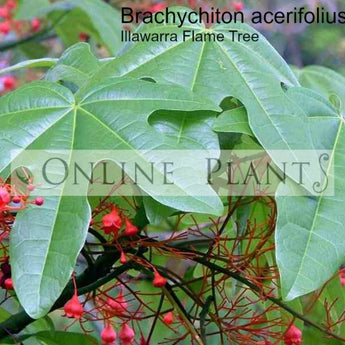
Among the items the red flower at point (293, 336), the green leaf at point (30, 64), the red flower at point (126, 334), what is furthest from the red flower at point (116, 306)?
the green leaf at point (30, 64)

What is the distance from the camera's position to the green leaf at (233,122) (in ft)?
1.95

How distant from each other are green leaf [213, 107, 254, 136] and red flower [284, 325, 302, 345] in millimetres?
167

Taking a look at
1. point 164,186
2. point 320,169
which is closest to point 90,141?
point 164,186

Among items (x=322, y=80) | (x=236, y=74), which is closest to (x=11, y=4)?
(x=322, y=80)

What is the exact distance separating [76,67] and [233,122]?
0.18m

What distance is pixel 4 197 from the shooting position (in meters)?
0.56

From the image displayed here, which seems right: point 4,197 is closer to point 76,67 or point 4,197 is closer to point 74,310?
point 74,310

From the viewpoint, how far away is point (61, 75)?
0.69 m

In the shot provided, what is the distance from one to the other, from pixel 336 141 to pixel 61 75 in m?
0.24

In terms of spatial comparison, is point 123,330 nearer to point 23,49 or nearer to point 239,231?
point 239,231

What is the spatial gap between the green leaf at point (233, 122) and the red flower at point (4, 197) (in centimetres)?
16

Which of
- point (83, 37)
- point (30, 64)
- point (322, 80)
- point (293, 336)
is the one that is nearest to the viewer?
point (293, 336)

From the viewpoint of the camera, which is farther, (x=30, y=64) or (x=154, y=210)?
(x=30, y=64)

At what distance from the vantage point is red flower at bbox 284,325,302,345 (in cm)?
65
